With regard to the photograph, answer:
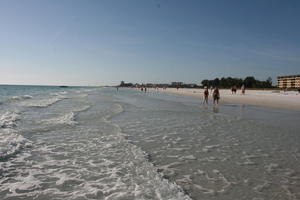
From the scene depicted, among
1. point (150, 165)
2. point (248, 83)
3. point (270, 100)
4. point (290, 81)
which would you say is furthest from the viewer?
point (290, 81)

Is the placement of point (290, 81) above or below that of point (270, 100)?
above

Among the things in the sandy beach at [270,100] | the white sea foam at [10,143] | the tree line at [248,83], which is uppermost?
the tree line at [248,83]


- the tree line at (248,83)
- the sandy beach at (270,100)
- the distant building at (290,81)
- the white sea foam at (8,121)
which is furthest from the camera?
the distant building at (290,81)

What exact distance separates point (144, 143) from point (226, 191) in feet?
14.6

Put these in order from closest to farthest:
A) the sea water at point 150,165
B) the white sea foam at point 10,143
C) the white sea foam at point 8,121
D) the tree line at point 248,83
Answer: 1. the sea water at point 150,165
2. the white sea foam at point 10,143
3. the white sea foam at point 8,121
4. the tree line at point 248,83

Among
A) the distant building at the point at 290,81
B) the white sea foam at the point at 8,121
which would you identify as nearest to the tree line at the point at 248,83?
the distant building at the point at 290,81

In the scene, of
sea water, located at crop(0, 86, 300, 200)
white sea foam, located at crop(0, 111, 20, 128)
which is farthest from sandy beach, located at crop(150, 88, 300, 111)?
white sea foam, located at crop(0, 111, 20, 128)

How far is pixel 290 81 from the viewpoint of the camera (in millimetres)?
129500

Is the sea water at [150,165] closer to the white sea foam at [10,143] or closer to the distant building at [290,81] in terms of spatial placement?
the white sea foam at [10,143]

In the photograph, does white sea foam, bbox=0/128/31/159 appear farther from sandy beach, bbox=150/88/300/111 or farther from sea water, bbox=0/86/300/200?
sandy beach, bbox=150/88/300/111

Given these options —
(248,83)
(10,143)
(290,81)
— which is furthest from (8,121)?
(290,81)

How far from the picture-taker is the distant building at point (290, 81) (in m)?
124

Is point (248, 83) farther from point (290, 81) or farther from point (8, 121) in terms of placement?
point (8, 121)

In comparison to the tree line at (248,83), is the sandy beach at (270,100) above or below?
below
